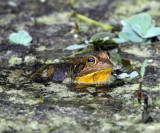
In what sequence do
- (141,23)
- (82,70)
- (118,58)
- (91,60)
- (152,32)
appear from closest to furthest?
(91,60) → (82,70) → (118,58) → (152,32) → (141,23)

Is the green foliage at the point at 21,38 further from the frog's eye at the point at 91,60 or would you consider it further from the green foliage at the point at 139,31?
the frog's eye at the point at 91,60

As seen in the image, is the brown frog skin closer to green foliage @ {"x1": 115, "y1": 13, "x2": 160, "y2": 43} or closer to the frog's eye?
the frog's eye

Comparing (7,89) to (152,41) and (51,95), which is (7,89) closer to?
(51,95)

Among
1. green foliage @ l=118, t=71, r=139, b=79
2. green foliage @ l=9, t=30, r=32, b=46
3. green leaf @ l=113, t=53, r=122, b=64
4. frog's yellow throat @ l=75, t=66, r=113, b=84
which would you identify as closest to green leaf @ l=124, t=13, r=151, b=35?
green leaf @ l=113, t=53, r=122, b=64

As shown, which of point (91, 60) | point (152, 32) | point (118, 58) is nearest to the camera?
point (91, 60)

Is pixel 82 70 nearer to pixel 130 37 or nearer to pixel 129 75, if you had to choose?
pixel 129 75

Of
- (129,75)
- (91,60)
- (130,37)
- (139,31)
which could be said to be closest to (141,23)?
(139,31)

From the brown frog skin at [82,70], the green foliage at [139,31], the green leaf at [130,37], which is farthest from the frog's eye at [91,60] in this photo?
the green leaf at [130,37]
